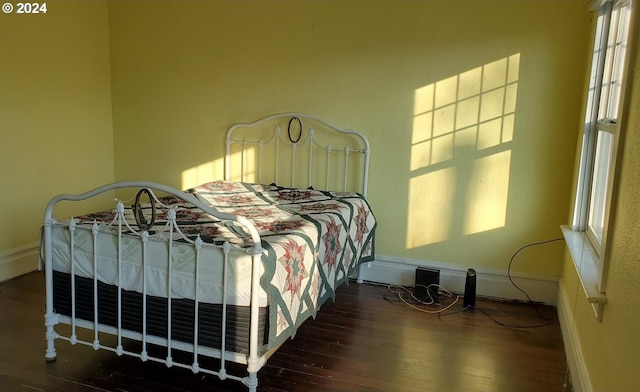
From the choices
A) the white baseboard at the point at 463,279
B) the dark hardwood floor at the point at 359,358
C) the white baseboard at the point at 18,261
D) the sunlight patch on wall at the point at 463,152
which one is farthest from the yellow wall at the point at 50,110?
the sunlight patch on wall at the point at 463,152

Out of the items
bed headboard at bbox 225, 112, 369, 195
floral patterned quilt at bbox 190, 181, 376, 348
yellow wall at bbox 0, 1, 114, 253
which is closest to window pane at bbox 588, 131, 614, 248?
floral patterned quilt at bbox 190, 181, 376, 348

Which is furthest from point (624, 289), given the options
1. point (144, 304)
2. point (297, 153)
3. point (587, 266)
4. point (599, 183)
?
point (297, 153)

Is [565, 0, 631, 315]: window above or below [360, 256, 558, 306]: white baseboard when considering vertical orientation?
above

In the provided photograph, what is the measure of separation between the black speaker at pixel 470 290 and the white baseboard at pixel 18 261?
2961 millimetres

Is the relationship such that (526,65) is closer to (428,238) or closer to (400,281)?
(428,238)

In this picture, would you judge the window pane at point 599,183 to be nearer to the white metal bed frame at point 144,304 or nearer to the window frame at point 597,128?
the window frame at point 597,128

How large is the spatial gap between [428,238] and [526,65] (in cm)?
127

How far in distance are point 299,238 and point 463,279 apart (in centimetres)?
161

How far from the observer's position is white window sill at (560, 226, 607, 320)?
6.38ft

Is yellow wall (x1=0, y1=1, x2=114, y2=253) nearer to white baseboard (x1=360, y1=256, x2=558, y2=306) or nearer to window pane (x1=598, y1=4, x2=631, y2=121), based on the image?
white baseboard (x1=360, y1=256, x2=558, y2=306)

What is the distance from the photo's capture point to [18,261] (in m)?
3.56

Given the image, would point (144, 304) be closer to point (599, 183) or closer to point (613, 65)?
point (599, 183)

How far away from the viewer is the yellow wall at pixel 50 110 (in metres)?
3.46

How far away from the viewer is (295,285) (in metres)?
2.20
